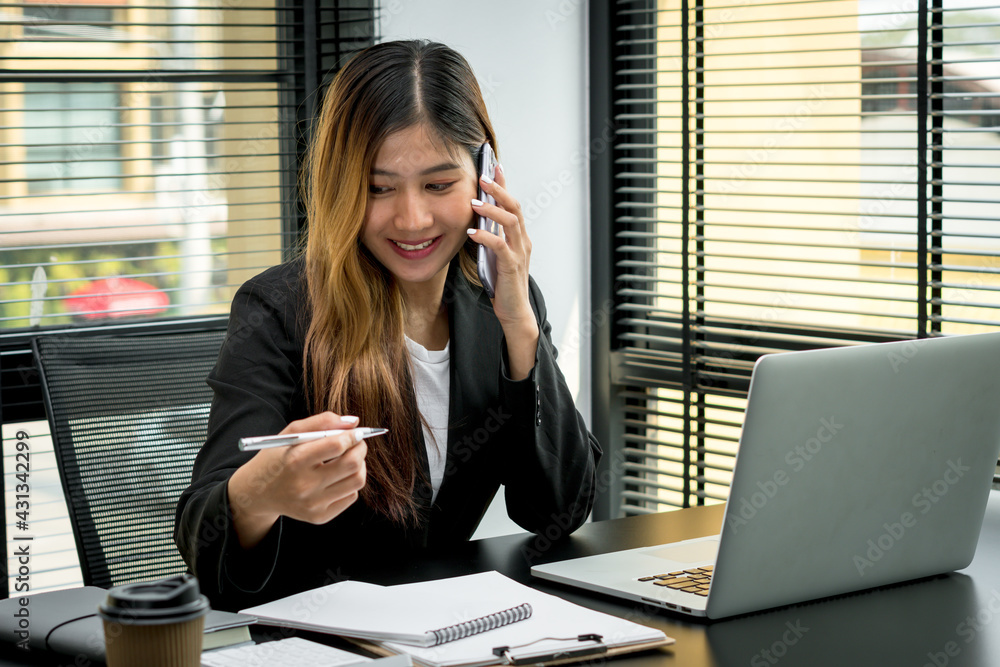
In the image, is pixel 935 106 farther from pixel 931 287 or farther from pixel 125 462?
pixel 125 462

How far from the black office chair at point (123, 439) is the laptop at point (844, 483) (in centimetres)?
69

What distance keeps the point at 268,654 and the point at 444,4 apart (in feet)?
6.49

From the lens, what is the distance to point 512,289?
1648 mm

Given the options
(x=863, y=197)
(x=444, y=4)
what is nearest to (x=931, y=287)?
(x=863, y=197)

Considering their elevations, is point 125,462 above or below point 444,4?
below

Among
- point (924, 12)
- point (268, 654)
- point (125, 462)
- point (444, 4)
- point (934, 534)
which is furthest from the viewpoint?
point (444, 4)

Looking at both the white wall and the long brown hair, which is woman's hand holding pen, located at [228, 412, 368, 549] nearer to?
the long brown hair

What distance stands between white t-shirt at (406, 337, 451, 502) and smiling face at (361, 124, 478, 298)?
134 millimetres

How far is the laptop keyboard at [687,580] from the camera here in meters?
1.20

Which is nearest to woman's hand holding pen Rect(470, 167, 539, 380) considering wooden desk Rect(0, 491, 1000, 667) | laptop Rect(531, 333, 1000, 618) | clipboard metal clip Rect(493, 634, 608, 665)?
wooden desk Rect(0, 491, 1000, 667)

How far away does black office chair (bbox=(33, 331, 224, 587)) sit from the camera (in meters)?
1.61

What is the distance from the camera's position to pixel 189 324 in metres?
2.46

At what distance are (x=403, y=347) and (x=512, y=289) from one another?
0.20 m

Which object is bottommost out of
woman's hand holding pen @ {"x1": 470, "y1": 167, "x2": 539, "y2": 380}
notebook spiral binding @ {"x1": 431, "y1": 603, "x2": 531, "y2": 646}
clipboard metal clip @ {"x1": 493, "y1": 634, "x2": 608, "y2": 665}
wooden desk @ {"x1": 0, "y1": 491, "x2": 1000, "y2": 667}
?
wooden desk @ {"x1": 0, "y1": 491, "x2": 1000, "y2": 667}
